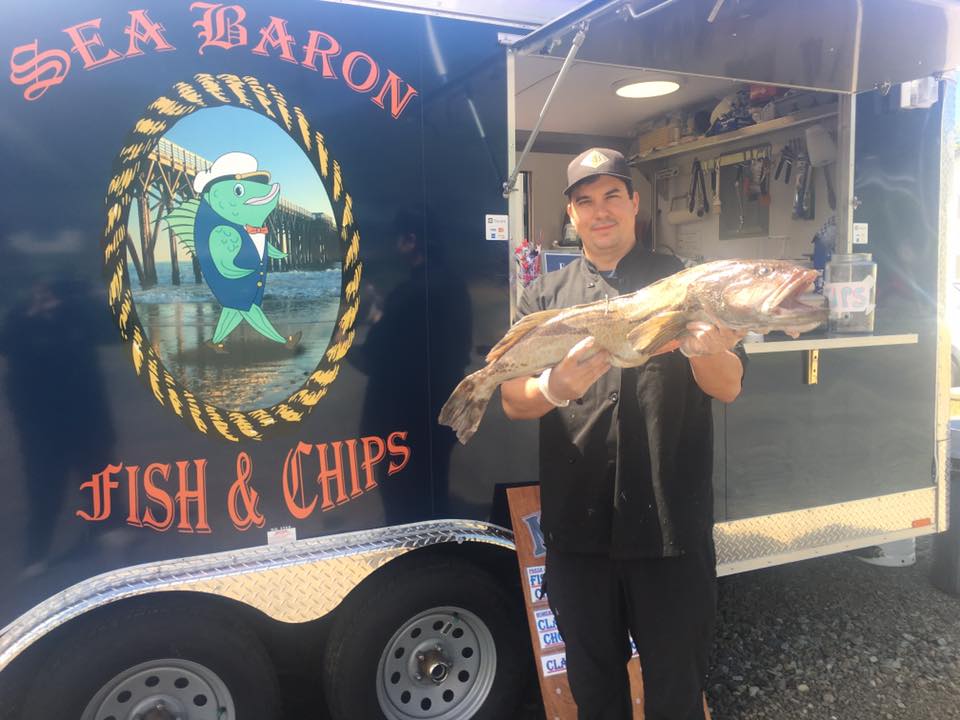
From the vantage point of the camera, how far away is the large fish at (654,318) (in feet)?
4.91

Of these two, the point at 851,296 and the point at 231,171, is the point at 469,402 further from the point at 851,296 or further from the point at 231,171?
the point at 851,296

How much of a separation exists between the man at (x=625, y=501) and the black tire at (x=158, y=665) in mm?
1144

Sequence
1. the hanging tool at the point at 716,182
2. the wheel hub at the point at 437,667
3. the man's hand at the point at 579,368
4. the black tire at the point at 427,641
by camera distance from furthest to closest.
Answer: the hanging tool at the point at 716,182
the wheel hub at the point at 437,667
the black tire at the point at 427,641
the man's hand at the point at 579,368

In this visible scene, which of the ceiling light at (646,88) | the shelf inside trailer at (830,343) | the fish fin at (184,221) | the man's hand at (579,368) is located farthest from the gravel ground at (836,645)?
the ceiling light at (646,88)

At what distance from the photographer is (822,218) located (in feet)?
14.3

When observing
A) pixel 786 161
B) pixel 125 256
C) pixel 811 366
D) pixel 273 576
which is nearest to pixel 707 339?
pixel 273 576

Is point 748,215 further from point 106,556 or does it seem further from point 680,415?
point 106,556

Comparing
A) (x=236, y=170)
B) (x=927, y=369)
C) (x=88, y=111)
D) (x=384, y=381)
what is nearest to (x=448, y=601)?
(x=384, y=381)

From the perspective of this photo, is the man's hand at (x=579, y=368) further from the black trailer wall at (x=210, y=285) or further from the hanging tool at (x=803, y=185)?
the hanging tool at (x=803, y=185)

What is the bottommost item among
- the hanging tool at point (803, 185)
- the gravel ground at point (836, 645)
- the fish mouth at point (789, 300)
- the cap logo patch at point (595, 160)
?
the gravel ground at point (836, 645)

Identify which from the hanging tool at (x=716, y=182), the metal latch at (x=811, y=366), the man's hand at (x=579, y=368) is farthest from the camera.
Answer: the hanging tool at (x=716, y=182)

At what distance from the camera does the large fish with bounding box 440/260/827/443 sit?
150 cm

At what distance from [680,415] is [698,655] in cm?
69

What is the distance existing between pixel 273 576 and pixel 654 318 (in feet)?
5.18
